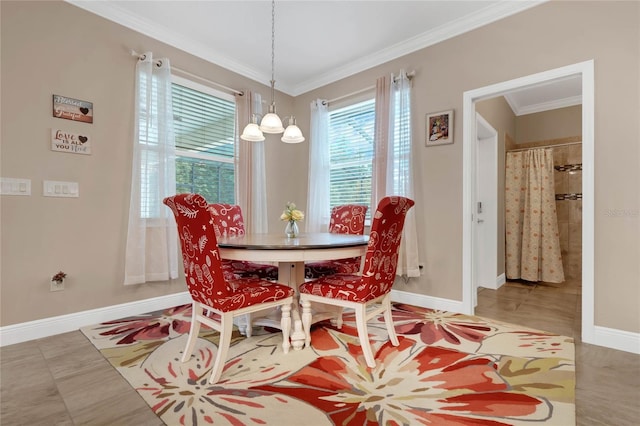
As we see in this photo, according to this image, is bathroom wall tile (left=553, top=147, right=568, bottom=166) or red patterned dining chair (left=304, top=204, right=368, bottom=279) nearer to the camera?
red patterned dining chair (left=304, top=204, right=368, bottom=279)

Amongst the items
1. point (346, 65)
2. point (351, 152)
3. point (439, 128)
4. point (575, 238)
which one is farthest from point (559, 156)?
point (346, 65)

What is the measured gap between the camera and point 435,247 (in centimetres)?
311

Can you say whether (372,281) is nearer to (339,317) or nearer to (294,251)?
(294,251)

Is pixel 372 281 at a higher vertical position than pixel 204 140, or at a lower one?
lower

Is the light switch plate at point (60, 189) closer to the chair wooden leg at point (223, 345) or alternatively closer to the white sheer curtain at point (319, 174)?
the chair wooden leg at point (223, 345)

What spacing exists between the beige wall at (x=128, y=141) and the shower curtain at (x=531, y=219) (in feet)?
7.23

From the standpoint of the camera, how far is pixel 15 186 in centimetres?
225

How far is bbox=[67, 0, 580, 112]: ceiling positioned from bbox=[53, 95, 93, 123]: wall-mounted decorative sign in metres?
0.82

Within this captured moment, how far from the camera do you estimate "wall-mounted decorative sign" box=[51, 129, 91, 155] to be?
2.43 meters

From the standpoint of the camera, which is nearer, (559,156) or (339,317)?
(339,317)

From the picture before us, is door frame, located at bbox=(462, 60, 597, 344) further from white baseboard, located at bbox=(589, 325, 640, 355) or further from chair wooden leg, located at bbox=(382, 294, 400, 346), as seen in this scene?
chair wooden leg, located at bbox=(382, 294, 400, 346)

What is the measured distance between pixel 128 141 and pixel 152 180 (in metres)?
0.41

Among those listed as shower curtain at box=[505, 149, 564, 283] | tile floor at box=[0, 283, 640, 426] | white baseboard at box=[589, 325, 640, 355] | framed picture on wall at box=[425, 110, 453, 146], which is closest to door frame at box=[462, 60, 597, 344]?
white baseboard at box=[589, 325, 640, 355]

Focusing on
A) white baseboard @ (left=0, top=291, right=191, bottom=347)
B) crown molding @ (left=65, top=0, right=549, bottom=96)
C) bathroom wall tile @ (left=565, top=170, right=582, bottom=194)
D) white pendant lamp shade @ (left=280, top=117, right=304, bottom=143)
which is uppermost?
crown molding @ (left=65, top=0, right=549, bottom=96)
